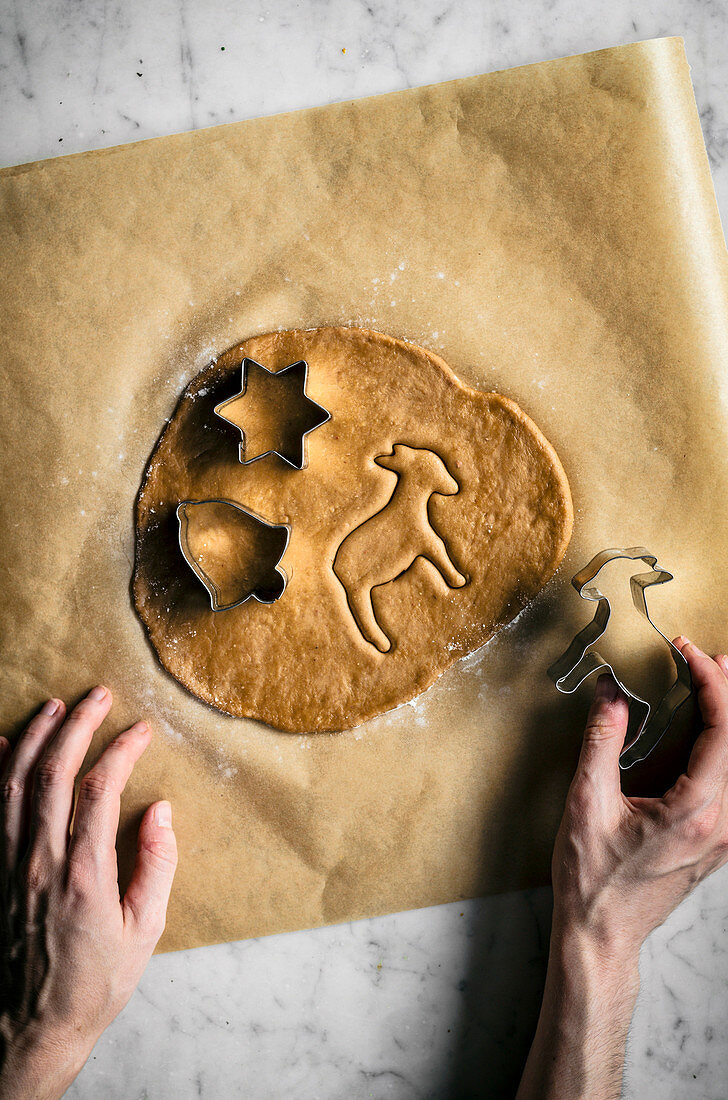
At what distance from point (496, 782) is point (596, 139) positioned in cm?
144

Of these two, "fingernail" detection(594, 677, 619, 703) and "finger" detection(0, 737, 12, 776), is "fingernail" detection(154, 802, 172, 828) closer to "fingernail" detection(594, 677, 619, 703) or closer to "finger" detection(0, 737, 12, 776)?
"finger" detection(0, 737, 12, 776)

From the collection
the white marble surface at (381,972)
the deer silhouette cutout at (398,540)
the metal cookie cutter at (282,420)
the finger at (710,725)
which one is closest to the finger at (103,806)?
the white marble surface at (381,972)

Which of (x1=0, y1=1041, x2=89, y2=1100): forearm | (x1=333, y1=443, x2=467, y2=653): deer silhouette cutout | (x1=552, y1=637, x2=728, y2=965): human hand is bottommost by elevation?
(x1=0, y1=1041, x2=89, y2=1100): forearm

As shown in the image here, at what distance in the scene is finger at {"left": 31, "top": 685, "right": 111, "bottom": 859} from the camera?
4.89 ft

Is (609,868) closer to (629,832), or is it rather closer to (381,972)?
(629,832)

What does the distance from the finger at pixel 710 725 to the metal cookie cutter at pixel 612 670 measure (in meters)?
0.04

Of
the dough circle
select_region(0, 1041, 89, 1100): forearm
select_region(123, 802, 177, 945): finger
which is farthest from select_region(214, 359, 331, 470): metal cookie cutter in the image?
select_region(0, 1041, 89, 1100): forearm

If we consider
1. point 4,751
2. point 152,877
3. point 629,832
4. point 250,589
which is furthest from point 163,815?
point 629,832

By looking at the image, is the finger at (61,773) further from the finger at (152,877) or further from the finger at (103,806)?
the finger at (152,877)

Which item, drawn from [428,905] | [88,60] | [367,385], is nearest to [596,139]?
[367,385]

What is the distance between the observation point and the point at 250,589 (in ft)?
5.02

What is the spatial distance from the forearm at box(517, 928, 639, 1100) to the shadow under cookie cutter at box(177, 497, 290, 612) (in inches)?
39.1

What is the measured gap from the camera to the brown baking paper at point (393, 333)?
1509 mm

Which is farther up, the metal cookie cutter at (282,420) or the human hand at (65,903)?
the metal cookie cutter at (282,420)
